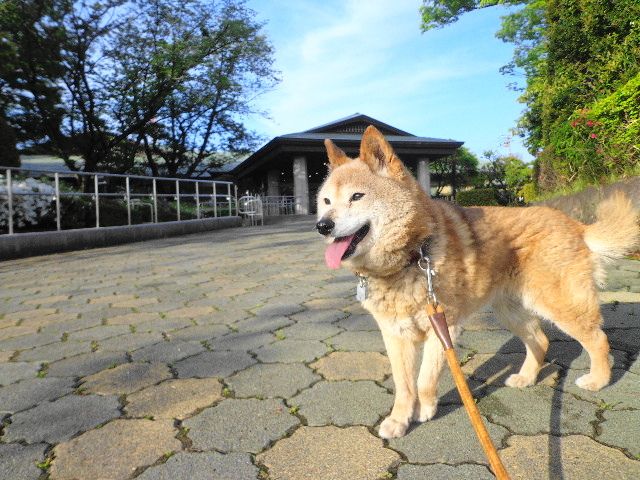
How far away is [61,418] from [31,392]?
46 centimetres

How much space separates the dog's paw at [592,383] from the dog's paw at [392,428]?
104 centimetres

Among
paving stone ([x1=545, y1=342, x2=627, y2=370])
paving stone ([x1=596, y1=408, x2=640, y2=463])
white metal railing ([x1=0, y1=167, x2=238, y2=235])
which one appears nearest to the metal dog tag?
paving stone ([x1=596, y1=408, x2=640, y2=463])

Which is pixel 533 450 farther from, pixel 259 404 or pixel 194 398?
pixel 194 398

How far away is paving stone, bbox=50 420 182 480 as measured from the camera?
1.71 m

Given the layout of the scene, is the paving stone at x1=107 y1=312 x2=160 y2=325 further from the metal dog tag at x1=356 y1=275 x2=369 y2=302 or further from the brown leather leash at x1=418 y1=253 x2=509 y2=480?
the brown leather leash at x1=418 y1=253 x2=509 y2=480

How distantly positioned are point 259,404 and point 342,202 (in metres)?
1.10

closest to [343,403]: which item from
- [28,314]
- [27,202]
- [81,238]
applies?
[28,314]

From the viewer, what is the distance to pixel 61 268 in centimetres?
716

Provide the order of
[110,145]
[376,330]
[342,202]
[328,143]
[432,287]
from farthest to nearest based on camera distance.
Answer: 1. [110,145]
2. [376,330]
3. [328,143]
4. [342,202]
5. [432,287]

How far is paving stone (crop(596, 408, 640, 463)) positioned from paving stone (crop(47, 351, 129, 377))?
2672 millimetres

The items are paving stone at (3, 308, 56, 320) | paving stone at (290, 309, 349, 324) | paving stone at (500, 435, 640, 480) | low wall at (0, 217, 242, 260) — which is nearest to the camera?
paving stone at (500, 435, 640, 480)

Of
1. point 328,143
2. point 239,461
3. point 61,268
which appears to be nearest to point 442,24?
point 61,268

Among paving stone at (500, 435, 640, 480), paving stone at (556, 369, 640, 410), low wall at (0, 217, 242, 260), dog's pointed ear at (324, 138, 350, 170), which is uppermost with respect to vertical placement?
dog's pointed ear at (324, 138, 350, 170)

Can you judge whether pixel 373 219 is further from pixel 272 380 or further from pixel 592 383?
pixel 592 383
